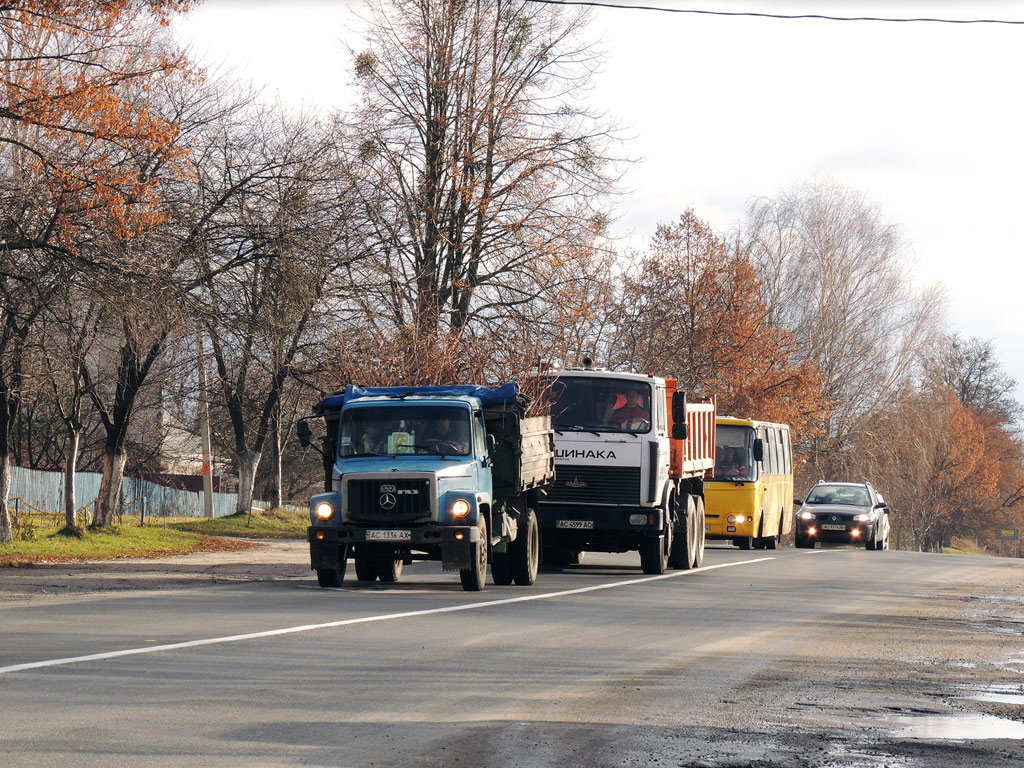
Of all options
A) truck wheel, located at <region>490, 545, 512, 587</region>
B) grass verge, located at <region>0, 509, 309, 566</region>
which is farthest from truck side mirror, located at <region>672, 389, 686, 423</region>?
grass verge, located at <region>0, 509, 309, 566</region>

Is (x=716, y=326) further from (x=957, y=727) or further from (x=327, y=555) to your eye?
(x=957, y=727)

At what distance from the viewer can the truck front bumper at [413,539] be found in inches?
690

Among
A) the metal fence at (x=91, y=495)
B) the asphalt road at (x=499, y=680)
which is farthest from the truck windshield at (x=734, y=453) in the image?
the metal fence at (x=91, y=495)

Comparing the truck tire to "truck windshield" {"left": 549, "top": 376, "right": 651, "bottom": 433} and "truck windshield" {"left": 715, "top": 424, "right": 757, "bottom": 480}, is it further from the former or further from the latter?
"truck windshield" {"left": 715, "top": 424, "right": 757, "bottom": 480}

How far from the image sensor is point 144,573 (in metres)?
21.9

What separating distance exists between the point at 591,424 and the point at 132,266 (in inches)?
312

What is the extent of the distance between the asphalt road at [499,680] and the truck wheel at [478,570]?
256 mm

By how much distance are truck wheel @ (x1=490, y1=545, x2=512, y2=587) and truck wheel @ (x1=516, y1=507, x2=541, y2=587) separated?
0.07 metres

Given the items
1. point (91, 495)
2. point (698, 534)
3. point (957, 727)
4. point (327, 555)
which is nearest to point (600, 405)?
point (698, 534)

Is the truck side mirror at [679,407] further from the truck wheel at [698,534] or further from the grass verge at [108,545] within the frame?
the grass verge at [108,545]

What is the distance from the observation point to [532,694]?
9430 millimetres

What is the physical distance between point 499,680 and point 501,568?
33.5 feet

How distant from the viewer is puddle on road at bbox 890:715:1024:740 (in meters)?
8.28

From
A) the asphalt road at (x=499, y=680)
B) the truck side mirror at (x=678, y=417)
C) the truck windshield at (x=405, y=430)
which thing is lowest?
the asphalt road at (x=499, y=680)
